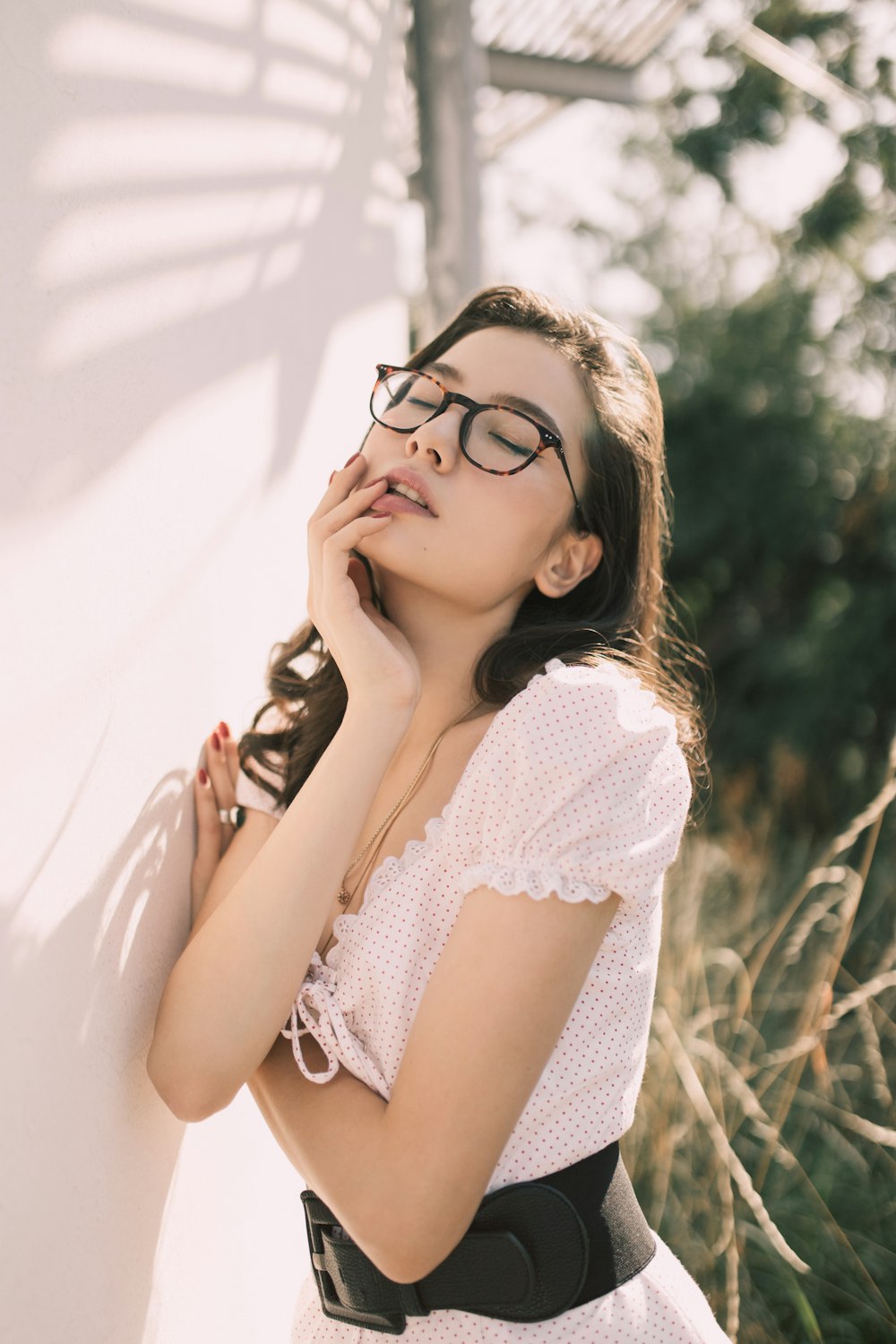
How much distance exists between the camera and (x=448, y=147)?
3.70 meters

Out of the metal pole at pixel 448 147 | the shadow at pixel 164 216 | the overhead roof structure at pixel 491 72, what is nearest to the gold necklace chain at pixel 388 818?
the shadow at pixel 164 216

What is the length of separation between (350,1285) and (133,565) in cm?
97

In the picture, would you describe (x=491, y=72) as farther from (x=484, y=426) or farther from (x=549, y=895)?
(x=549, y=895)

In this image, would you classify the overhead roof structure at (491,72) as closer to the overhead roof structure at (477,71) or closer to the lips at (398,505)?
the overhead roof structure at (477,71)

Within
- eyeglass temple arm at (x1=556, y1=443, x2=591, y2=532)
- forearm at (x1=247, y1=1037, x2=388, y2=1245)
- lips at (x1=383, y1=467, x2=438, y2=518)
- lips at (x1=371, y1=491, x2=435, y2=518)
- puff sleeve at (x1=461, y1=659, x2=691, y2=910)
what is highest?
eyeglass temple arm at (x1=556, y1=443, x2=591, y2=532)

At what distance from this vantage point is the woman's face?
1.54 meters

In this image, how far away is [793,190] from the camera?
216 inches

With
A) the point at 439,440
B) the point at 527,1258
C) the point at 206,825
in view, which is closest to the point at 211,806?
the point at 206,825

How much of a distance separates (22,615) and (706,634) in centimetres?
658

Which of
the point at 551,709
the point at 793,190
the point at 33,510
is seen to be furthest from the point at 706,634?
the point at 33,510

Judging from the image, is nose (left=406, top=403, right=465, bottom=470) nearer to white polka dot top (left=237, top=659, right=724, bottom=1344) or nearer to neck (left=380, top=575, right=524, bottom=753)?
neck (left=380, top=575, right=524, bottom=753)

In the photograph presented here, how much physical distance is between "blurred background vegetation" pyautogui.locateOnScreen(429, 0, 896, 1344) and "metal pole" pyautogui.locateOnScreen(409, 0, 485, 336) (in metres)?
0.16

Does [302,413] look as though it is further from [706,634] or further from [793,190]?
[706,634]

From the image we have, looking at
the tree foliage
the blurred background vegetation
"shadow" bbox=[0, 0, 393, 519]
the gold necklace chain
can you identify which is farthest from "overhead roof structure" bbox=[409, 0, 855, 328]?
the gold necklace chain
